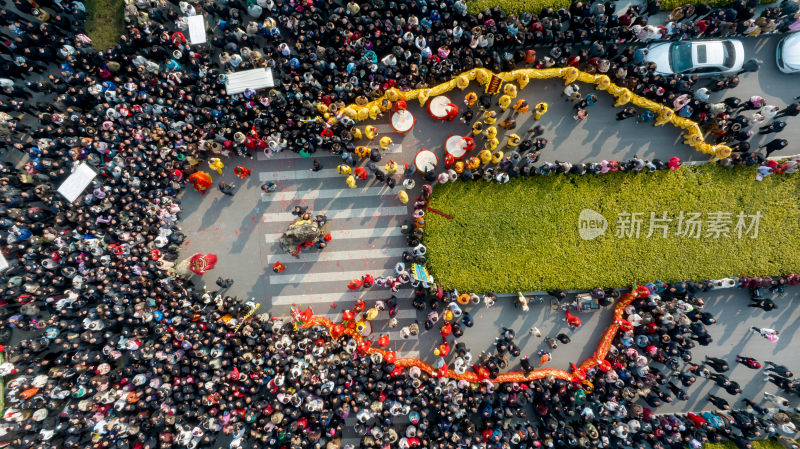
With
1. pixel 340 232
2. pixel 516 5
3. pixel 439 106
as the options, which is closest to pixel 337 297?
pixel 340 232

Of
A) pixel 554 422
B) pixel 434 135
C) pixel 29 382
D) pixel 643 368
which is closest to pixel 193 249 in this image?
pixel 29 382

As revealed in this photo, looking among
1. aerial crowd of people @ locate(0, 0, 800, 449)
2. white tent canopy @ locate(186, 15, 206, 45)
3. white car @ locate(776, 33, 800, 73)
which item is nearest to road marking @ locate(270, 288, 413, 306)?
aerial crowd of people @ locate(0, 0, 800, 449)

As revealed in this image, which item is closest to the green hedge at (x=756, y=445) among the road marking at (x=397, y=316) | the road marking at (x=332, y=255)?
the road marking at (x=397, y=316)

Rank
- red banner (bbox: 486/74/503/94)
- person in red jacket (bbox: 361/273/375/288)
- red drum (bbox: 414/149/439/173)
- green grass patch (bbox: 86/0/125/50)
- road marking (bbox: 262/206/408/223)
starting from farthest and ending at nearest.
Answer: road marking (bbox: 262/206/408/223) → green grass patch (bbox: 86/0/125/50) → red drum (bbox: 414/149/439/173) → person in red jacket (bbox: 361/273/375/288) → red banner (bbox: 486/74/503/94)

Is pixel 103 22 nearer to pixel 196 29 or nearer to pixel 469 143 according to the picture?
pixel 196 29

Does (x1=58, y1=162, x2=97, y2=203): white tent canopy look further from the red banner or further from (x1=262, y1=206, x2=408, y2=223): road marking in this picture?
the red banner

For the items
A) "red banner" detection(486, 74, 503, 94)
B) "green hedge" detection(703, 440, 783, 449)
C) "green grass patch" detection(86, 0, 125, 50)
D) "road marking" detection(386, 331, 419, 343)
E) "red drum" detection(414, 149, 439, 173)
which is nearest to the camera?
"red banner" detection(486, 74, 503, 94)
